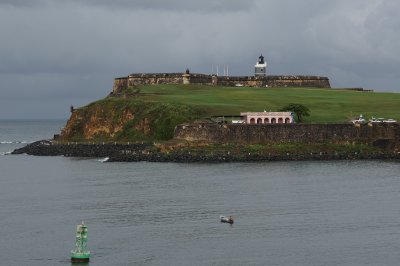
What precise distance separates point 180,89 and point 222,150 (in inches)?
1491

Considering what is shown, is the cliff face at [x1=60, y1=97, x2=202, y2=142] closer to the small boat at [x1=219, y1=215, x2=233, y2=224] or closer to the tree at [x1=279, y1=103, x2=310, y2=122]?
the tree at [x1=279, y1=103, x2=310, y2=122]

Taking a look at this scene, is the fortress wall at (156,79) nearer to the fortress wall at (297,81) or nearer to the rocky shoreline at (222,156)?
the fortress wall at (297,81)

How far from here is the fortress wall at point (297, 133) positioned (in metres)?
102

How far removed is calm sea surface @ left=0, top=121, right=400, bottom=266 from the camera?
4653 centimetres

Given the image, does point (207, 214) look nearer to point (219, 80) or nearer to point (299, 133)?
point (299, 133)

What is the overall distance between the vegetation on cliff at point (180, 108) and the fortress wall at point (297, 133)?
279 inches

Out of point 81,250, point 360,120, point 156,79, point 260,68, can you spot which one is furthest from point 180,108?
point 81,250

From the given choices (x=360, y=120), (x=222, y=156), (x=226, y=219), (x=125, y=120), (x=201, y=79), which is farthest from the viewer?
(x=201, y=79)

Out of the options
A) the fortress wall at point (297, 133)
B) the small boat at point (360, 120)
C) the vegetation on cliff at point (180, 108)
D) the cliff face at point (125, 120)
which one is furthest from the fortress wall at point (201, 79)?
the fortress wall at point (297, 133)

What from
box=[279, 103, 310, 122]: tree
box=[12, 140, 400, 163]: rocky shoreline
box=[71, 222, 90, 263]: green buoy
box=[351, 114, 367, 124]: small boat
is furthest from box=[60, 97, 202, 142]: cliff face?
box=[71, 222, 90, 263]: green buoy

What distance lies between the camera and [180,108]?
113 metres

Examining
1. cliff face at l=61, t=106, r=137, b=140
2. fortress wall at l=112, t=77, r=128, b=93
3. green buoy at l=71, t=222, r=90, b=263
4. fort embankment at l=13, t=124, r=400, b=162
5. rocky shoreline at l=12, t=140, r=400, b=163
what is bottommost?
green buoy at l=71, t=222, r=90, b=263

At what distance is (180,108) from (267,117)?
9688mm

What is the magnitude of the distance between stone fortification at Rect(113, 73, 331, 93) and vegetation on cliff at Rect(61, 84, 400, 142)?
8.40 m
